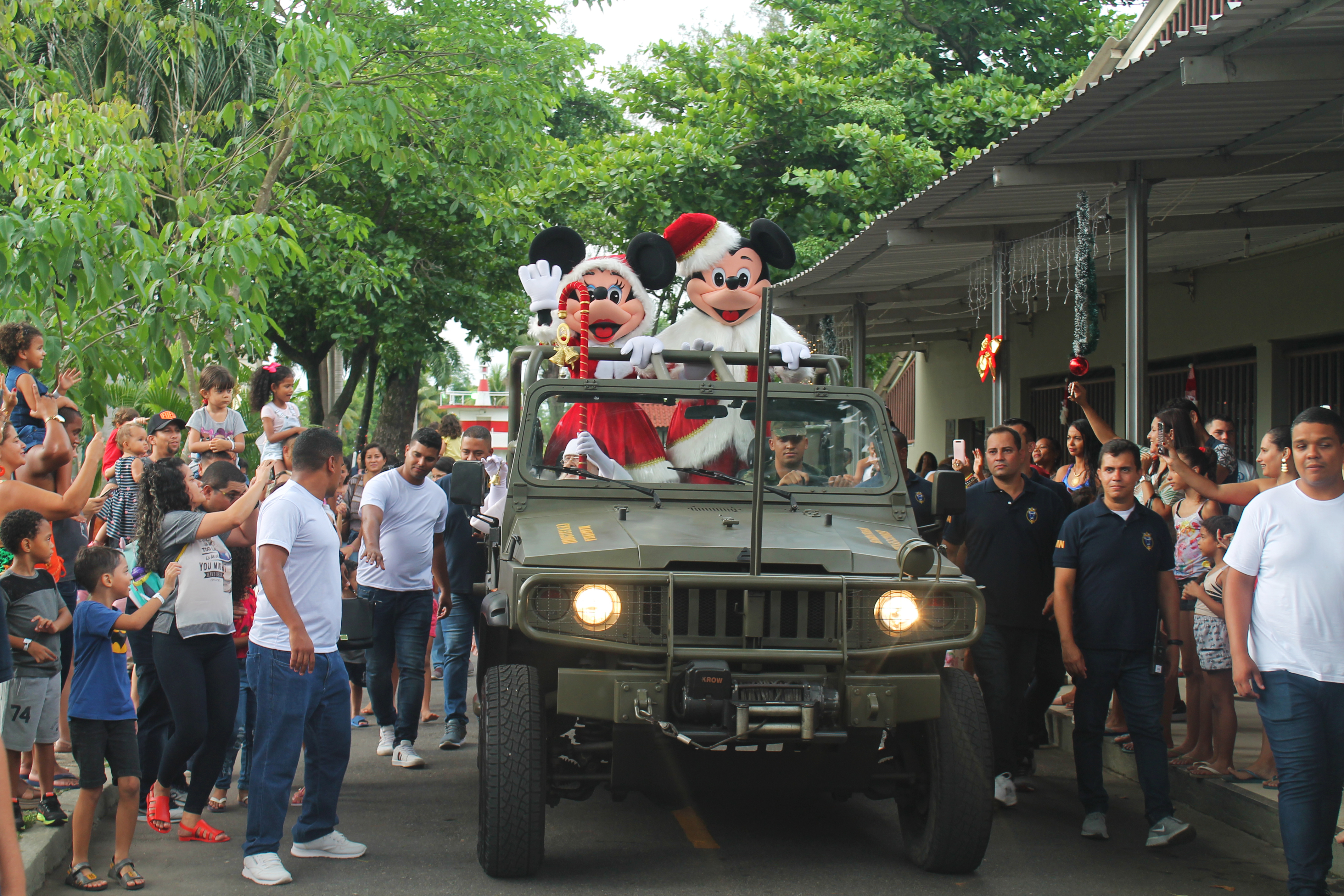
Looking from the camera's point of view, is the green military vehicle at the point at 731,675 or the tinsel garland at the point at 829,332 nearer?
the green military vehicle at the point at 731,675

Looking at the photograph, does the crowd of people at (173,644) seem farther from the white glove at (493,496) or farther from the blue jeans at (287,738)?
the white glove at (493,496)

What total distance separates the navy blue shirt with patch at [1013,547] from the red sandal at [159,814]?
12.9ft

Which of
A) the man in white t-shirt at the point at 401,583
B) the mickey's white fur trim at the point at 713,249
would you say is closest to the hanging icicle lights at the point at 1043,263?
the mickey's white fur trim at the point at 713,249

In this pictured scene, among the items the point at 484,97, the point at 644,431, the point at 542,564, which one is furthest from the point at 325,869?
the point at 484,97

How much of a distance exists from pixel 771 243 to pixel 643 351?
1.69 metres

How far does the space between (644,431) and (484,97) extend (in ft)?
31.3

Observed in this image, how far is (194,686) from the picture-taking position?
208 inches

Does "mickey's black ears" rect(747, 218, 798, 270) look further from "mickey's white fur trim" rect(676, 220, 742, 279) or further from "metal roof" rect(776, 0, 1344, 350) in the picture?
"metal roof" rect(776, 0, 1344, 350)

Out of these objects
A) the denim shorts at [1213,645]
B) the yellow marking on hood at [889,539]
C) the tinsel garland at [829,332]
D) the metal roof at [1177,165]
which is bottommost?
the denim shorts at [1213,645]

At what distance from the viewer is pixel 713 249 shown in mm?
7777

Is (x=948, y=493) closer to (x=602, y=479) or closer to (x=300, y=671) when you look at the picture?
(x=602, y=479)

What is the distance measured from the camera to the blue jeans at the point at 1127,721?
5.53 meters

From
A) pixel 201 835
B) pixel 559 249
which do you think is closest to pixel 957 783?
pixel 201 835

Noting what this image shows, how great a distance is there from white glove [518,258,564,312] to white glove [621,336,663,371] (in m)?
1.23
